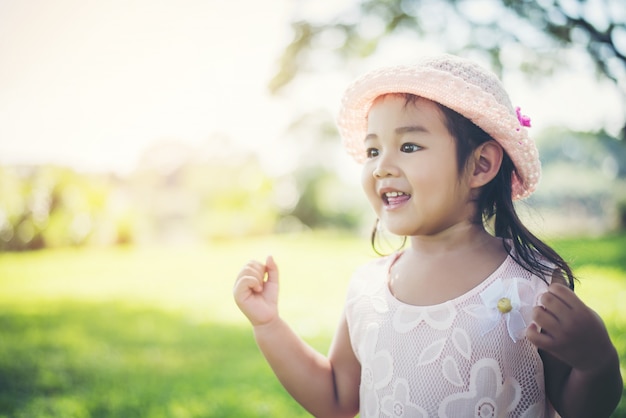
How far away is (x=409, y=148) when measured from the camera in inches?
51.6

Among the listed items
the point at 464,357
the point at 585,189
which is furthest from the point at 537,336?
the point at 585,189

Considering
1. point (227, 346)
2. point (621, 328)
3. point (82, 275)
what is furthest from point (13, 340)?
point (621, 328)

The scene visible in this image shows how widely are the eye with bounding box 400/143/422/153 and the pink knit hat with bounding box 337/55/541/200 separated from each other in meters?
0.13

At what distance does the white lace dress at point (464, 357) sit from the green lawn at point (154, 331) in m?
0.42

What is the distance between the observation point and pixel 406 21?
463 cm

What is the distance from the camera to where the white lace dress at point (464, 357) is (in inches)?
46.9

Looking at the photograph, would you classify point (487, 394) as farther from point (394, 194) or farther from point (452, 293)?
point (394, 194)

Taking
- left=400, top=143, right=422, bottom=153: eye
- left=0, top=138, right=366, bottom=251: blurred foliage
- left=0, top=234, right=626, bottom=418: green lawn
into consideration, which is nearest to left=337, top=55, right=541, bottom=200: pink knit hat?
left=400, top=143, right=422, bottom=153: eye

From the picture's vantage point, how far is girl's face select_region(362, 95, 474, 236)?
129 centimetres

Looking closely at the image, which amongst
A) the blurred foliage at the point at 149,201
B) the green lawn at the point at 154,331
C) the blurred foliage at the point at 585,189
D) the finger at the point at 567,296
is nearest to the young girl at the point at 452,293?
the finger at the point at 567,296

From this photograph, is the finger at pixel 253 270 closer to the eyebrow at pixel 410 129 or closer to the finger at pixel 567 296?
the eyebrow at pixel 410 129

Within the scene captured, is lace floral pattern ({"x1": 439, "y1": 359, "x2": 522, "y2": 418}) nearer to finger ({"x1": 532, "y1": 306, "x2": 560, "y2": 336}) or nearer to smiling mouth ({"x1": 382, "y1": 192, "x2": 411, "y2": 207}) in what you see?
finger ({"x1": 532, "y1": 306, "x2": 560, "y2": 336})

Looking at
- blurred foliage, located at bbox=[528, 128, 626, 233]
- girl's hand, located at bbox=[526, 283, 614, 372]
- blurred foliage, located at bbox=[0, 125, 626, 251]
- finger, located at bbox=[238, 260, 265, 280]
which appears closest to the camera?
girl's hand, located at bbox=[526, 283, 614, 372]

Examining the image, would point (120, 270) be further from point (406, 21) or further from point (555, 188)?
point (555, 188)
